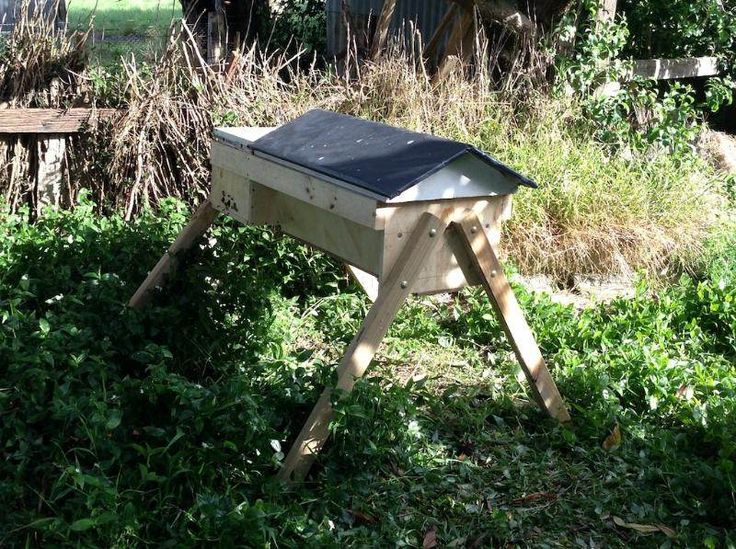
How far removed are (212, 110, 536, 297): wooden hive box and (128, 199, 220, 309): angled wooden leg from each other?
0.42 meters

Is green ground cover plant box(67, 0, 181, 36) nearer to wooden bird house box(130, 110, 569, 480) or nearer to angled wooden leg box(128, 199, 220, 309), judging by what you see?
angled wooden leg box(128, 199, 220, 309)

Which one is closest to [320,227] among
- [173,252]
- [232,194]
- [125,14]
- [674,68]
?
[232,194]

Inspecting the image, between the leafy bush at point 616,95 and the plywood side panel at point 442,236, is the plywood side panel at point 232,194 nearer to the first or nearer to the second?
the plywood side panel at point 442,236

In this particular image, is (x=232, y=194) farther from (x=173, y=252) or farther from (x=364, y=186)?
(x=364, y=186)

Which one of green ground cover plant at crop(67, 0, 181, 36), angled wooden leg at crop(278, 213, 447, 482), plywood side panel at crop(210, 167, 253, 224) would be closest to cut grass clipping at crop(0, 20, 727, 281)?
plywood side panel at crop(210, 167, 253, 224)

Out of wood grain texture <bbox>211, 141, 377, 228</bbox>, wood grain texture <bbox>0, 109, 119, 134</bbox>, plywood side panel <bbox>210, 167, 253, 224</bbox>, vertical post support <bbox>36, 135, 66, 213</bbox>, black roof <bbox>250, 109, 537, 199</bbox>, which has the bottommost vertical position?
vertical post support <bbox>36, 135, 66, 213</bbox>

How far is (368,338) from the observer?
373cm

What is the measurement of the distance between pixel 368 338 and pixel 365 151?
823mm

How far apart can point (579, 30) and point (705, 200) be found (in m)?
1.95

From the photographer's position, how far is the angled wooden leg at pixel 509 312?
392cm

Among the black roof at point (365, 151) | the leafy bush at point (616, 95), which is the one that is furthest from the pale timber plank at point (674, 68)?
the black roof at point (365, 151)

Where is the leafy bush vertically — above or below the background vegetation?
above

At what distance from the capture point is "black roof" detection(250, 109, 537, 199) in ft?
12.1

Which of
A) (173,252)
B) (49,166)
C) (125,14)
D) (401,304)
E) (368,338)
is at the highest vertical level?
(401,304)
